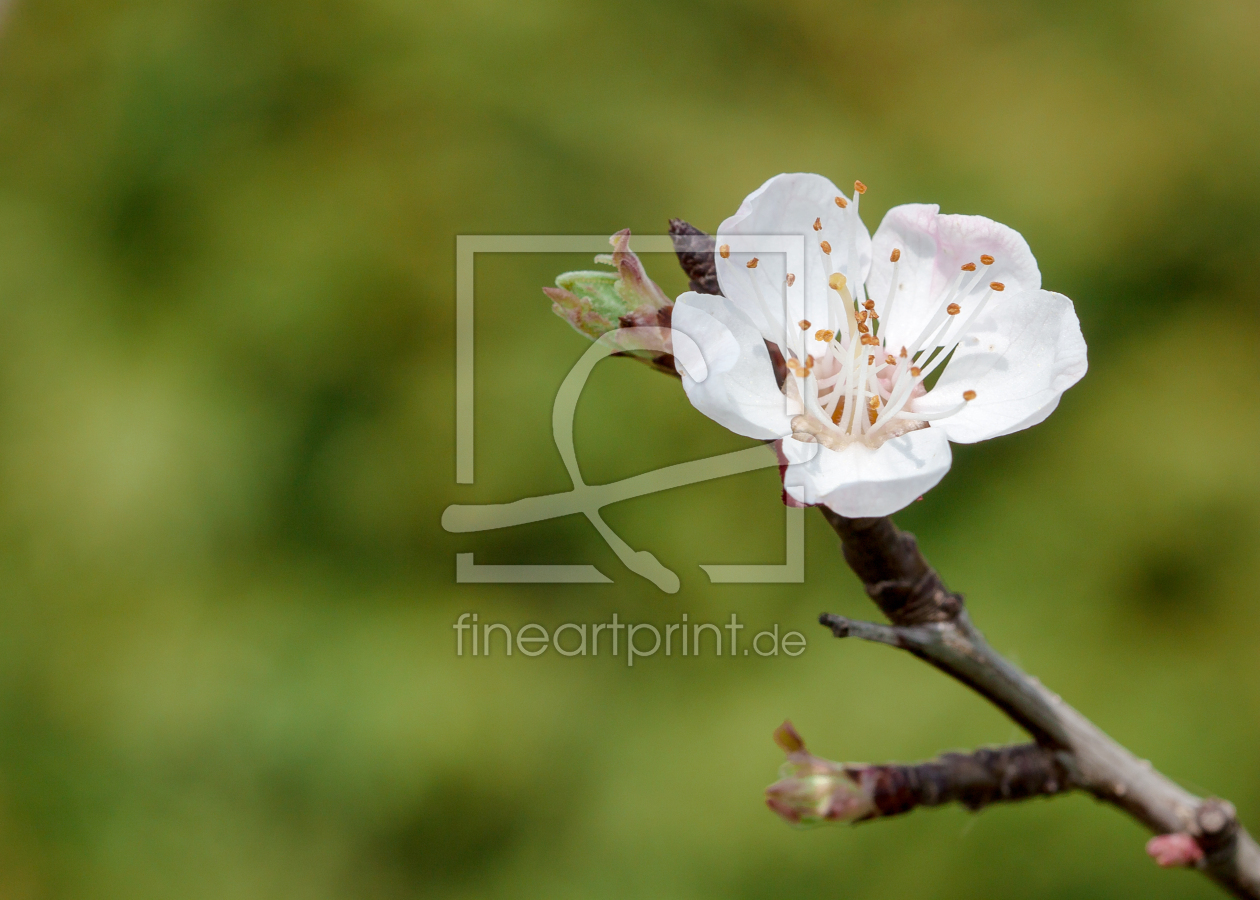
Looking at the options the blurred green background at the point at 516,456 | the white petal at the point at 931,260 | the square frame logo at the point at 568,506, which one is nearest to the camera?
the white petal at the point at 931,260

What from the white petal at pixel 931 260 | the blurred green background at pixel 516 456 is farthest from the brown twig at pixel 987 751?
the blurred green background at pixel 516 456

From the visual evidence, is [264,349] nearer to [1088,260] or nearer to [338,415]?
[338,415]

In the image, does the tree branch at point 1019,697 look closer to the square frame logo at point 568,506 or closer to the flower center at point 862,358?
the flower center at point 862,358

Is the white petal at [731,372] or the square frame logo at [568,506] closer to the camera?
the white petal at [731,372]

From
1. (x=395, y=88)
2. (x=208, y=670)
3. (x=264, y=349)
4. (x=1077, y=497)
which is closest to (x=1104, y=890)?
(x=1077, y=497)

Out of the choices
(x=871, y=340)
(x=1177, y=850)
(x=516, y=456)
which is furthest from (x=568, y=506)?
→ (x=1177, y=850)

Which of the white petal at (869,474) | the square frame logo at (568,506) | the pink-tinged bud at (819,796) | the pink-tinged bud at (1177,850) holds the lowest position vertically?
the pink-tinged bud at (1177,850)

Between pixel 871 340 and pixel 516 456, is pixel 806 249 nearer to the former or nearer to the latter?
pixel 871 340
